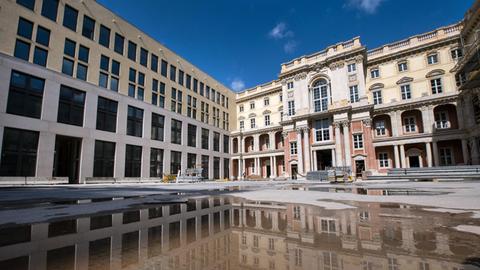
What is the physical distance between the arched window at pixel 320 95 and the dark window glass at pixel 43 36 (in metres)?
35.3

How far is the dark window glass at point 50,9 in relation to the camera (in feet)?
79.4

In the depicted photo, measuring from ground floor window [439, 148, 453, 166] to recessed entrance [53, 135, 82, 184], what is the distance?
45.1 m

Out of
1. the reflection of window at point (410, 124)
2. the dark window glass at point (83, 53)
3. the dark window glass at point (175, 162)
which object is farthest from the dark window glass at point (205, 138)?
the reflection of window at point (410, 124)

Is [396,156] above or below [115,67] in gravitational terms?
below

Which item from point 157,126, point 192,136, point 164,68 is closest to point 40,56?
point 157,126

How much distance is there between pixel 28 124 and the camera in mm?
22047

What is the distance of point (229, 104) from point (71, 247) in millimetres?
52125

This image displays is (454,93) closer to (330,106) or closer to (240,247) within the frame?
(330,106)

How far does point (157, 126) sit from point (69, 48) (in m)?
14.4

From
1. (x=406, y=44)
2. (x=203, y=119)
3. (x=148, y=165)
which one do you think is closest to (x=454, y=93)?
(x=406, y=44)

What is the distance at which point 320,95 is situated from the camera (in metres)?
38.0

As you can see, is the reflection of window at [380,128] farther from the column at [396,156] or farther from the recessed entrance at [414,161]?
the recessed entrance at [414,161]

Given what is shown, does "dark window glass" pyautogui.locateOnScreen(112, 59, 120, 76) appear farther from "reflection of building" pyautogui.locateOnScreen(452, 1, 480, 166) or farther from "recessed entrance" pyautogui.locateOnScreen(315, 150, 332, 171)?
"reflection of building" pyautogui.locateOnScreen(452, 1, 480, 166)

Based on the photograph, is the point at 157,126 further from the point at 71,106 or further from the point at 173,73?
the point at 71,106
